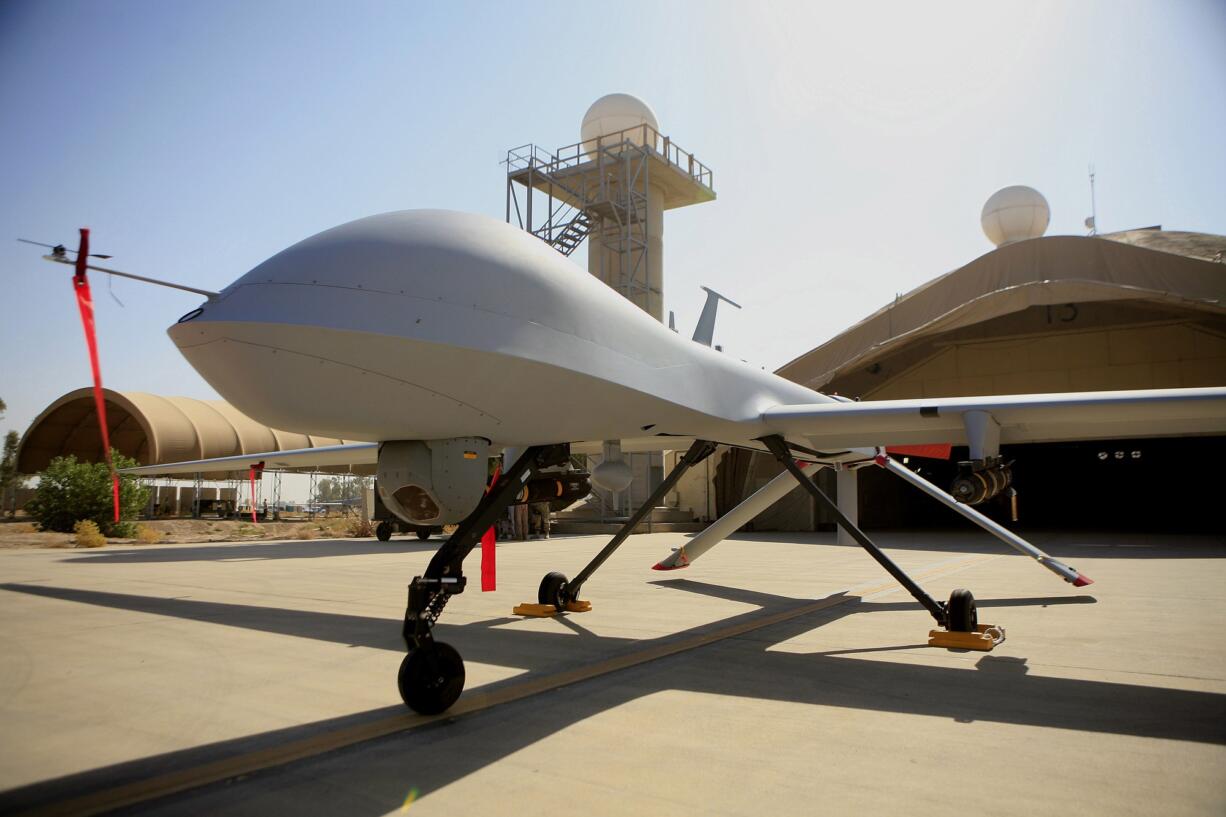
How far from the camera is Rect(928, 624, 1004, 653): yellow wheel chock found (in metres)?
7.24

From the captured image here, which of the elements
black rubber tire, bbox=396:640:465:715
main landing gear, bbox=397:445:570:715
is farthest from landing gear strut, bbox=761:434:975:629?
black rubber tire, bbox=396:640:465:715

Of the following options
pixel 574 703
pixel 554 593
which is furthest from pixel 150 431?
pixel 574 703

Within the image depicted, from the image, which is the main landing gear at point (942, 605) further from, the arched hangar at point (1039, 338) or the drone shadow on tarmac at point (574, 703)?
the arched hangar at point (1039, 338)

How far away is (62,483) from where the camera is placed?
25.2 m

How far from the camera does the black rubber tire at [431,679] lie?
4.97 m

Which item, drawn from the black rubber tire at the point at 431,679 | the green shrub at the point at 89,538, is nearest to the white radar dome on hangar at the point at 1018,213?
the black rubber tire at the point at 431,679

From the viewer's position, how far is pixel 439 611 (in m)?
5.36

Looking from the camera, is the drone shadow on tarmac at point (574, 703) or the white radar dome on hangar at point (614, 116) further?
the white radar dome on hangar at point (614, 116)

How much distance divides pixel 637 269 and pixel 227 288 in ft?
96.6

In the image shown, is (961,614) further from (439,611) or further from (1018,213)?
(1018,213)

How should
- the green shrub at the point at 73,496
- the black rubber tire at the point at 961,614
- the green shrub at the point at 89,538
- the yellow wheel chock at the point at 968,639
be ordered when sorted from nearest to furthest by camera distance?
1. the yellow wheel chock at the point at 968,639
2. the black rubber tire at the point at 961,614
3. the green shrub at the point at 89,538
4. the green shrub at the point at 73,496

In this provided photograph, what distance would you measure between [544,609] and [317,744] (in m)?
5.14

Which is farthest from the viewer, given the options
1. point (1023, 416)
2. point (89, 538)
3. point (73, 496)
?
point (73, 496)

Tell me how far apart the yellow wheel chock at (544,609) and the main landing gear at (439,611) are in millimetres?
3541
